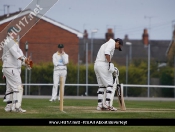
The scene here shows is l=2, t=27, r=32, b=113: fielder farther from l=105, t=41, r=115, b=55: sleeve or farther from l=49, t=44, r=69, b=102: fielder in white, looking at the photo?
l=49, t=44, r=69, b=102: fielder in white

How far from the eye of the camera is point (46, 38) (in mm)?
35812

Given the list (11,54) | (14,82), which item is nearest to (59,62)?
(14,82)

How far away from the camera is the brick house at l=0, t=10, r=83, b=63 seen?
3175cm

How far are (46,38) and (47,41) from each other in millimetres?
468

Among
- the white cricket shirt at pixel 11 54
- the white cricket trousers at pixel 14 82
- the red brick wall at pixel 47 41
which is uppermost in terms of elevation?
the red brick wall at pixel 47 41

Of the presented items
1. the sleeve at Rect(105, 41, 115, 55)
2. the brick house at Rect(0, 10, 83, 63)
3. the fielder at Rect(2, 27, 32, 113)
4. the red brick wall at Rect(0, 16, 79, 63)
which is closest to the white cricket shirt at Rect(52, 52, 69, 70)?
the brick house at Rect(0, 10, 83, 63)

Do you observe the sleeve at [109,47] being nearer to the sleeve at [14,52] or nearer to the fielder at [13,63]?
the fielder at [13,63]

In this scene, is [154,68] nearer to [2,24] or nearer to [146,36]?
[2,24]

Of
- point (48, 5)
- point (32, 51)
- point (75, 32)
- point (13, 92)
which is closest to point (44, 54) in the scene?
point (32, 51)

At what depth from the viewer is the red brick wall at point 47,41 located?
32.3m

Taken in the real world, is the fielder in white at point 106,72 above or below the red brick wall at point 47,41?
below

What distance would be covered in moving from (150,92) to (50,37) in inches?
311

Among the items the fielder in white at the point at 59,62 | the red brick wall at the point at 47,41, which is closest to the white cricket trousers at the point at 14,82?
the fielder in white at the point at 59,62

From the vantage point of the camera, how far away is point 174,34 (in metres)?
33.5
